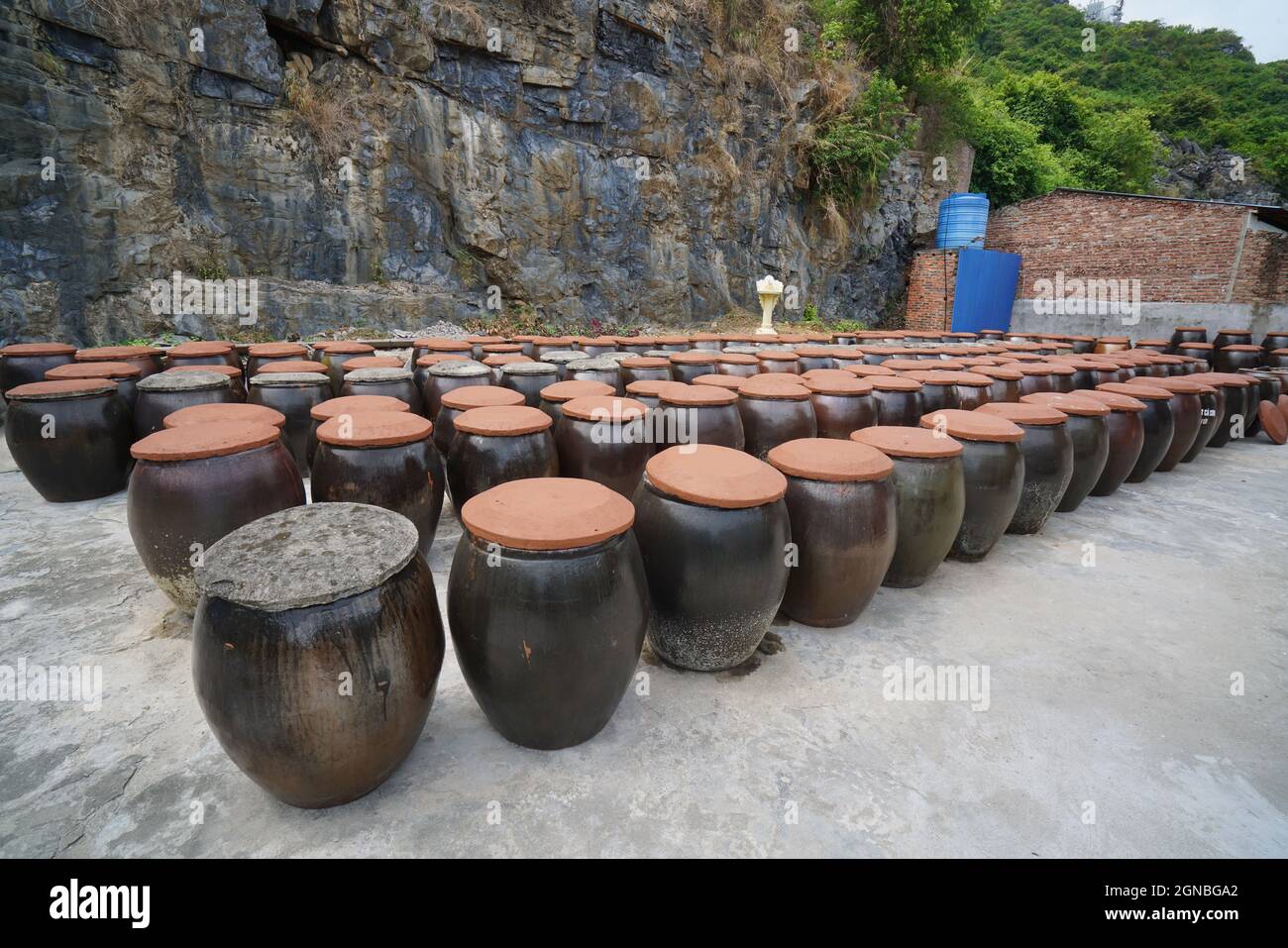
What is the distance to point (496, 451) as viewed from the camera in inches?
136

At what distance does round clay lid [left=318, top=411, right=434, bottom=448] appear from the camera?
3.11 meters

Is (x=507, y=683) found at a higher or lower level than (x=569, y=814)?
higher

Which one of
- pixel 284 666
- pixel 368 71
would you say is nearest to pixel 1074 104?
pixel 368 71

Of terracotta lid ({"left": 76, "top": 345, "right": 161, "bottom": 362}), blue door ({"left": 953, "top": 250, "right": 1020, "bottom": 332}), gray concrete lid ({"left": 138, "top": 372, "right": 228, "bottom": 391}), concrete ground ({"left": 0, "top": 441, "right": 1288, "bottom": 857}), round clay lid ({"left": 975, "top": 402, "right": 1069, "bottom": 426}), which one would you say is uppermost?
blue door ({"left": 953, "top": 250, "right": 1020, "bottom": 332})

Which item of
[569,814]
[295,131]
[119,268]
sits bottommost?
[569,814]

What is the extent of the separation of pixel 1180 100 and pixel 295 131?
3904 centimetres

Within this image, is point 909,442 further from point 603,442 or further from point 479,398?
point 479,398

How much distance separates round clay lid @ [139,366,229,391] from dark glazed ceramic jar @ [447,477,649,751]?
3121 mm

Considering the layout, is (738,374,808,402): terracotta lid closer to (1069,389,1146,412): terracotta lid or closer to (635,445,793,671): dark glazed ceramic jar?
(635,445,793,671): dark glazed ceramic jar

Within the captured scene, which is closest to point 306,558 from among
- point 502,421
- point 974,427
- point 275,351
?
point 502,421

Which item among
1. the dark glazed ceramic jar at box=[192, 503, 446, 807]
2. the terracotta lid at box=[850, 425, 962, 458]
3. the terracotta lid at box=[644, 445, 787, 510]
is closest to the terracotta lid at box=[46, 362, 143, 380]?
the dark glazed ceramic jar at box=[192, 503, 446, 807]

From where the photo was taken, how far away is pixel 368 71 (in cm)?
1017

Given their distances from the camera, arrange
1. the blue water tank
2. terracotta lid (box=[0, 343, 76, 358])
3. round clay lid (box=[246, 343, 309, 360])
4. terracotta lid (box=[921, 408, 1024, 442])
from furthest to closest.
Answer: the blue water tank → round clay lid (box=[246, 343, 309, 360]) → terracotta lid (box=[0, 343, 76, 358]) → terracotta lid (box=[921, 408, 1024, 442])

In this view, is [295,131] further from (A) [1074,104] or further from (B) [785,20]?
(A) [1074,104]
